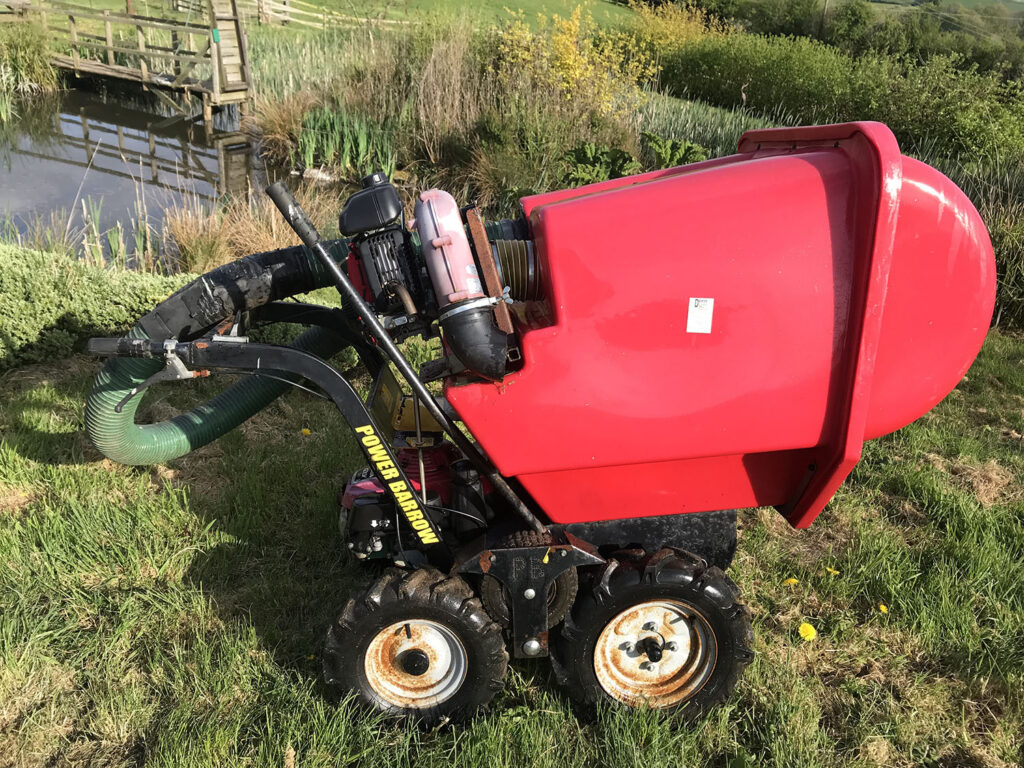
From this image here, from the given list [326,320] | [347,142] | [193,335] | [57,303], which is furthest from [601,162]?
[193,335]

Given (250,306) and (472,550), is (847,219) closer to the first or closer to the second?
(472,550)

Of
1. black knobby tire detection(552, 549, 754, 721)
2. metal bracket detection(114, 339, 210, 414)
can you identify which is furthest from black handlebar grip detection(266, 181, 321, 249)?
Answer: black knobby tire detection(552, 549, 754, 721)

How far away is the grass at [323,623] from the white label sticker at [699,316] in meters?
1.14

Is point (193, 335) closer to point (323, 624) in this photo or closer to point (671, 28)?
point (323, 624)

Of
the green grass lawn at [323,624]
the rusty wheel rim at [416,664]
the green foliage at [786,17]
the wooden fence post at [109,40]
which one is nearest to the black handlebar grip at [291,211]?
the rusty wheel rim at [416,664]

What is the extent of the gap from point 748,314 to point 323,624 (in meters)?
1.75

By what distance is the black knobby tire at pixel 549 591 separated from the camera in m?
2.16

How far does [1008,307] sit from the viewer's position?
550 centimetres

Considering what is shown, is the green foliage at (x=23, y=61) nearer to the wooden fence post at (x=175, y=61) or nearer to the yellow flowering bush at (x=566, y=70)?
the wooden fence post at (x=175, y=61)

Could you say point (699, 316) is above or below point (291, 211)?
below

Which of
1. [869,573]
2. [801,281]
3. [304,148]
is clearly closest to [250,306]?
[801,281]

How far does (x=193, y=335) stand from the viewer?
2.24 m

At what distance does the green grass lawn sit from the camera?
215 centimetres

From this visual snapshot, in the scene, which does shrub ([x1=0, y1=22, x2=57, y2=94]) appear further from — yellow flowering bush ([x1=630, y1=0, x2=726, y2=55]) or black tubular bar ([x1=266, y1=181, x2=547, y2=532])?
black tubular bar ([x1=266, y1=181, x2=547, y2=532])
